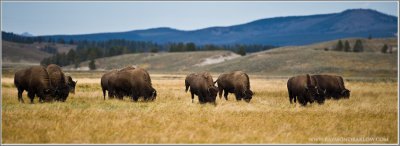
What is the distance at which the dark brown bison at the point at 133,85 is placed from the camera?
18.5 meters

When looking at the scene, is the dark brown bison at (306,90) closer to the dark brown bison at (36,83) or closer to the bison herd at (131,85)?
the bison herd at (131,85)

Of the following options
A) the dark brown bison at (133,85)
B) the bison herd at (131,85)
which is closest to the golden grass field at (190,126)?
the bison herd at (131,85)

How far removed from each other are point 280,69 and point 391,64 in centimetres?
3010

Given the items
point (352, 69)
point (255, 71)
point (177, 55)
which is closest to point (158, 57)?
point (177, 55)

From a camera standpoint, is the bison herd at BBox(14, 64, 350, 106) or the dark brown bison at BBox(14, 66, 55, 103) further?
the bison herd at BBox(14, 64, 350, 106)

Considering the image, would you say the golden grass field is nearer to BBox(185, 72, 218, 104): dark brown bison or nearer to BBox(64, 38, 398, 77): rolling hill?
BBox(185, 72, 218, 104): dark brown bison

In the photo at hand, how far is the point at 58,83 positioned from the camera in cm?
1758

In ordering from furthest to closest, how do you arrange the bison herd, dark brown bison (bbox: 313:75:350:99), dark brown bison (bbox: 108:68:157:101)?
dark brown bison (bbox: 313:75:350:99), dark brown bison (bbox: 108:68:157:101), the bison herd

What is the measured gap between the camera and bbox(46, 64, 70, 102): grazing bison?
17.2m

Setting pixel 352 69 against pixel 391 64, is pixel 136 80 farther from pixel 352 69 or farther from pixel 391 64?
pixel 391 64

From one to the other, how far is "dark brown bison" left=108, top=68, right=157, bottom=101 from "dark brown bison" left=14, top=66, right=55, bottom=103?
3561 millimetres

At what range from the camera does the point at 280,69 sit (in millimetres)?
103688

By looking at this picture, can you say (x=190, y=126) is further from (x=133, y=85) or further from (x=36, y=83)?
(x=36, y=83)

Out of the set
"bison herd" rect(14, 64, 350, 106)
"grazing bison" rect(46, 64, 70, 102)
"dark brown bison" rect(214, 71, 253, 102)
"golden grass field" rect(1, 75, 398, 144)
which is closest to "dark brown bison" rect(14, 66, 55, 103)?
"bison herd" rect(14, 64, 350, 106)
